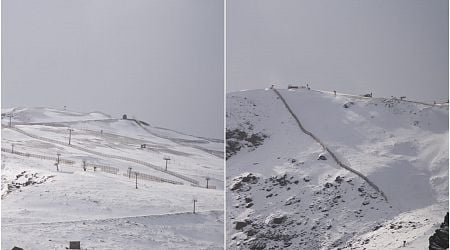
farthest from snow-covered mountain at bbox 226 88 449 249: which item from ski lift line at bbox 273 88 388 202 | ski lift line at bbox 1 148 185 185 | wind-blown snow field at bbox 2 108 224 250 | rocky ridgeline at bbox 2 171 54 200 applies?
rocky ridgeline at bbox 2 171 54 200

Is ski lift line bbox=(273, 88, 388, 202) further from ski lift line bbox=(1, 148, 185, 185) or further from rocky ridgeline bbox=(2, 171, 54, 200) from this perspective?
rocky ridgeline bbox=(2, 171, 54, 200)

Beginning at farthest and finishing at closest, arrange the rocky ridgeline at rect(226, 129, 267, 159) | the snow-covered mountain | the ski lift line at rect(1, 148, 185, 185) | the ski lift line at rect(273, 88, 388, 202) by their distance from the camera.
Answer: the rocky ridgeline at rect(226, 129, 267, 159) < the ski lift line at rect(273, 88, 388, 202) < the snow-covered mountain < the ski lift line at rect(1, 148, 185, 185)

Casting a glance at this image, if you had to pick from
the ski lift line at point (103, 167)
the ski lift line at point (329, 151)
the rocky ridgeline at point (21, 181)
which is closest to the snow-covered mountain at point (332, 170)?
the ski lift line at point (329, 151)

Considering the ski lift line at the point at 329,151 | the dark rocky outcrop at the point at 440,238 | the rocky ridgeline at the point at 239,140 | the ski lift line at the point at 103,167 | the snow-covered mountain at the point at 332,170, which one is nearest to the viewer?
the ski lift line at the point at 103,167

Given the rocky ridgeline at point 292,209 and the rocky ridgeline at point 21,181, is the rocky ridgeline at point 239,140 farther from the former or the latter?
the rocky ridgeline at point 21,181

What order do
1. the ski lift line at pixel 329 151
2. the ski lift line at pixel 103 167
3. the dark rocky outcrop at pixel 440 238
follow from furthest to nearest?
the ski lift line at pixel 329 151
the dark rocky outcrop at pixel 440 238
the ski lift line at pixel 103 167

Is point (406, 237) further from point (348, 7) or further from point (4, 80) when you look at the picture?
point (4, 80)

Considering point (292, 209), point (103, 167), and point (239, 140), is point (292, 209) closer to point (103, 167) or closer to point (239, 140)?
point (239, 140)
